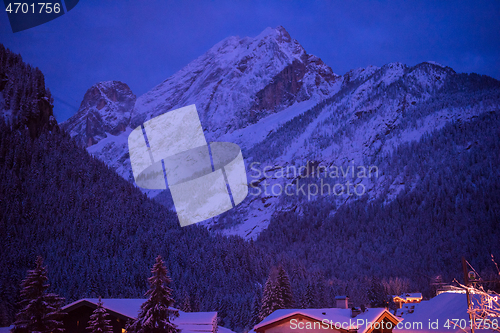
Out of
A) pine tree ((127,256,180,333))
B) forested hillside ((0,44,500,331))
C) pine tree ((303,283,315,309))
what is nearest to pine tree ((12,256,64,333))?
pine tree ((127,256,180,333))

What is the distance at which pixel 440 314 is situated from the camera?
37.4 meters

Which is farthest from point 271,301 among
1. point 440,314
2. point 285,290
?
point 440,314

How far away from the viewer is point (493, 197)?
561 feet

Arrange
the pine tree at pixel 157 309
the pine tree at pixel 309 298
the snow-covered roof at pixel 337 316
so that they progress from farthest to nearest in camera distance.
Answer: the pine tree at pixel 309 298 < the snow-covered roof at pixel 337 316 < the pine tree at pixel 157 309

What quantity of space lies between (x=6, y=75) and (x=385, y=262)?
12251 centimetres

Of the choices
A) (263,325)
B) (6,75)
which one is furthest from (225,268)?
(263,325)

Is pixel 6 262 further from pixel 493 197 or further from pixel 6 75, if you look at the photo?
pixel 493 197

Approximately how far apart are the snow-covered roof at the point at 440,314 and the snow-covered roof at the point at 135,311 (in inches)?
596

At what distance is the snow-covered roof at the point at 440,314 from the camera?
3509 centimetres

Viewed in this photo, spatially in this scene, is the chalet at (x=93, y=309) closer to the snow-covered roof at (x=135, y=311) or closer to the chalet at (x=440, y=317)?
the snow-covered roof at (x=135, y=311)

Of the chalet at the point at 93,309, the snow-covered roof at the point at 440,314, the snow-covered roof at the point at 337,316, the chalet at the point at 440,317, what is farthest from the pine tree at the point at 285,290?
the chalet at the point at 93,309

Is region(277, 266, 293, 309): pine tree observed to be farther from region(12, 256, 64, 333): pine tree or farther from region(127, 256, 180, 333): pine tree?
region(12, 256, 64, 333): pine tree

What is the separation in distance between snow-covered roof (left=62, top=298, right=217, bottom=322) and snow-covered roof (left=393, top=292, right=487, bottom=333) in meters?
15.1

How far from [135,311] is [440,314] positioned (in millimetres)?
24348
